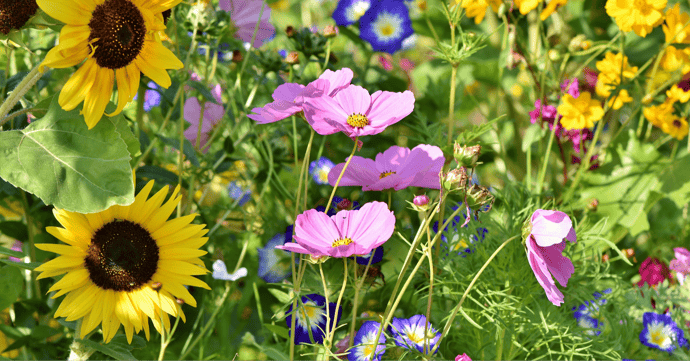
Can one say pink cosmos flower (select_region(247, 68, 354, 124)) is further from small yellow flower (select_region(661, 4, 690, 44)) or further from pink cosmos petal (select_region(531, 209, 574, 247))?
small yellow flower (select_region(661, 4, 690, 44))

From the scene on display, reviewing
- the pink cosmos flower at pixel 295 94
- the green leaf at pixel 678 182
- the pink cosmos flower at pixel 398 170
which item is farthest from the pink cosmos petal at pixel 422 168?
the green leaf at pixel 678 182

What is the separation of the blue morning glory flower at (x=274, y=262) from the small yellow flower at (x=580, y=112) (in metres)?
0.51

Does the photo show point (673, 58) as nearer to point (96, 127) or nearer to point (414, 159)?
point (414, 159)

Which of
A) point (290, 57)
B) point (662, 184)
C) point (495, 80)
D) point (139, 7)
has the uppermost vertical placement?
point (139, 7)

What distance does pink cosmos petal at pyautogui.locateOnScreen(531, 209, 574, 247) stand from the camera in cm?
41

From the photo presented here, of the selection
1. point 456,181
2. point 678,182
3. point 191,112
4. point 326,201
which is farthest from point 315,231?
point 678,182

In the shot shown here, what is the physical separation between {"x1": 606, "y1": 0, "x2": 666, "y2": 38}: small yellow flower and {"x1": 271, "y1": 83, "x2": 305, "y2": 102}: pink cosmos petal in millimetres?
529

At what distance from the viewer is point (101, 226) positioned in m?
0.53

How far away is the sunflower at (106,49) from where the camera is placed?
1.36 feet

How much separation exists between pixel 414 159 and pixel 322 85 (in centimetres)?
12

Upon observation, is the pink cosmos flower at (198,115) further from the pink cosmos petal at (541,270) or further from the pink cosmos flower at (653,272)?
the pink cosmos flower at (653,272)

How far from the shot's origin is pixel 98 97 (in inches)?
18.0

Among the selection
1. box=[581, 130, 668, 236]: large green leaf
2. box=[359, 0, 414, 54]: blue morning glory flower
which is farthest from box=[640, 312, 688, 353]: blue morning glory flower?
box=[359, 0, 414, 54]: blue morning glory flower

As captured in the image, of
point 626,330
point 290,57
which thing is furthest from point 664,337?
point 290,57
